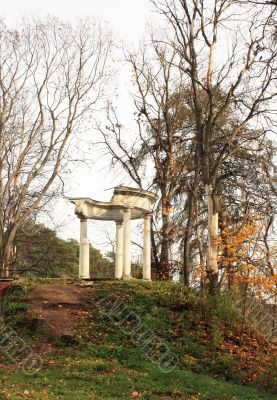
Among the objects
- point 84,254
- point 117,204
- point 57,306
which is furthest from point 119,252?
point 57,306

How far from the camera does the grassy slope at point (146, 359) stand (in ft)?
37.3

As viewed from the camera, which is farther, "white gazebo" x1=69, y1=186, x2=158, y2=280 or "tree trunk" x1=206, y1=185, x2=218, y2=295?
"white gazebo" x1=69, y1=186, x2=158, y2=280

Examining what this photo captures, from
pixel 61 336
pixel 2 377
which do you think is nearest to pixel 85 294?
pixel 61 336

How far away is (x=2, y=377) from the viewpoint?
11.7 m

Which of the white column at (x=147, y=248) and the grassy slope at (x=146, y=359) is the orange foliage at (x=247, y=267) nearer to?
the grassy slope at (x=146, y=359)

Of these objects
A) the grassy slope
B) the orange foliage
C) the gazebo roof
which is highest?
the gazebo roof

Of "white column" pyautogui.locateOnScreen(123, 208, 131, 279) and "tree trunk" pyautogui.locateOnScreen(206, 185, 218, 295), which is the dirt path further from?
"tree trunk" pyautogui.locateOnScreen(206, 185, 218, 295)

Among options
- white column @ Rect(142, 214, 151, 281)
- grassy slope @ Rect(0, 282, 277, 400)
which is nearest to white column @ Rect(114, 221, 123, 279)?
white column @ Rect(142, 214, 151, 281)

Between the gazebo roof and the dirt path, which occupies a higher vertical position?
the gazebo roof

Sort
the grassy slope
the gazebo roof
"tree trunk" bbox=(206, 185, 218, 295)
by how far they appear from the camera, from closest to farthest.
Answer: the grassy slope, "tree trunk" bbox=(206, 185, 218, 295), the gazebo roof

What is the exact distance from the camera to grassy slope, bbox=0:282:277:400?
11.4 m

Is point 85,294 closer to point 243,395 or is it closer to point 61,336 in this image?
point 61,336

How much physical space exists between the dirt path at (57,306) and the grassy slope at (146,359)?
0.94ft

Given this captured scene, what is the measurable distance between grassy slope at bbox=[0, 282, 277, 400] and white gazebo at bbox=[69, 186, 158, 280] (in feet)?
9.79
